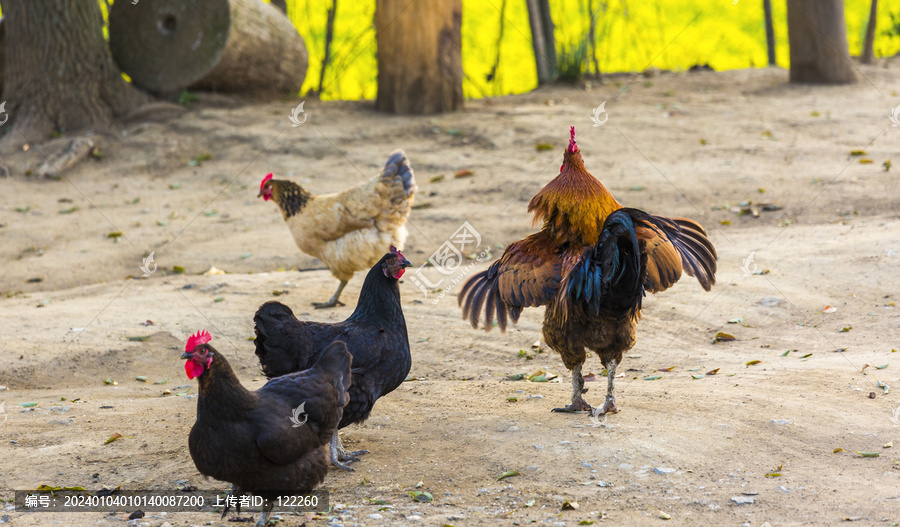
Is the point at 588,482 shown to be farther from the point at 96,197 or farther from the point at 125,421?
the point at 96,197

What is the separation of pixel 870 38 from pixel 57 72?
13822mm

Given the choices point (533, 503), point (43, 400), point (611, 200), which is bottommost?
point (533, 503)

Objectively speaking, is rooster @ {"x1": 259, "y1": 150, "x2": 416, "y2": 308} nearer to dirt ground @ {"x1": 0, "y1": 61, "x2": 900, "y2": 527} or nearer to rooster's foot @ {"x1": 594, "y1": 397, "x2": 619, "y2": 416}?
dirt ground @ {"x1": 0, "y1": 61, "x2": 900, "y2": 527}

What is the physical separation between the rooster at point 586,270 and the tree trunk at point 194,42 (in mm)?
8280

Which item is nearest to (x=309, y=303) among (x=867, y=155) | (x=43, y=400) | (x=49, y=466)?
(x=43, y=400)

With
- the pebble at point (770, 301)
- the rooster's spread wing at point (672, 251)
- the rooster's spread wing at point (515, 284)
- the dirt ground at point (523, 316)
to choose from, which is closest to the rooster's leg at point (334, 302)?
the dirt ground at point (523, 316)

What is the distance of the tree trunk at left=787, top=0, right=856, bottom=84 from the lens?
488 inches

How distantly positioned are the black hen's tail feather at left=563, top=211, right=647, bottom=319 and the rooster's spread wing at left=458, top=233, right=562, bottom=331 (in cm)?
20

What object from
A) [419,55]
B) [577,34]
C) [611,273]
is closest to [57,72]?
[419,55]

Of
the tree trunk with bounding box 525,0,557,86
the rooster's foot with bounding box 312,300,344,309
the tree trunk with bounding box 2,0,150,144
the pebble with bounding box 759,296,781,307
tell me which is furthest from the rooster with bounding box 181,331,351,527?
the tree trunk with bounding box 525,0,557,86

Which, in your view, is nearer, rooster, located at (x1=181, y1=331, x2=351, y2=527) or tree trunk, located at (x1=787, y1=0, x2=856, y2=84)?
rooster, located at (x1=181, y1=331, x2=351, y2=527)

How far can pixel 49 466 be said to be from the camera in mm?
4215

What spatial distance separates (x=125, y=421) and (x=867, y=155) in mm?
9881

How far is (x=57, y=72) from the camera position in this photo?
11.3 m
